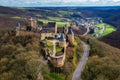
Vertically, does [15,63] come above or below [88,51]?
above

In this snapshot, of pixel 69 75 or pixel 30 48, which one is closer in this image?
pixel 69 75

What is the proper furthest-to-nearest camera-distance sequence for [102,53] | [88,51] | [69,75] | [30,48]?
[88,51] → [102,53] → [30,48] → [69,75]

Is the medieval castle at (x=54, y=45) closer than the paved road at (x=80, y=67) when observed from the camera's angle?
No

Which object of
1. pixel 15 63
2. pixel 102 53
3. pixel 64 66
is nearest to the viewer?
pixel 15 63

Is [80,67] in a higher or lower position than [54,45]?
lower

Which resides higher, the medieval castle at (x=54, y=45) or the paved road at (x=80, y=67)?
the medieval castle at (x=54, y=45)

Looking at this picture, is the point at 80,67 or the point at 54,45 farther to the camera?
the point at 54,45

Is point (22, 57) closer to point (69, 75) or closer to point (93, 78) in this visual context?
point (69, 75)

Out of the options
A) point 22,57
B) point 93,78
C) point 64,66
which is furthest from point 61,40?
point 93,78

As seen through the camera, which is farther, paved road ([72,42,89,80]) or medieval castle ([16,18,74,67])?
medieval castle ([16,18,74,67])

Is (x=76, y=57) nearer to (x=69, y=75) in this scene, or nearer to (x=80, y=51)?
(x=80, y=51)

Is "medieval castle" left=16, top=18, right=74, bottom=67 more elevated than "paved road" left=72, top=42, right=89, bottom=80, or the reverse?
"medieval castle" left=16, top=18, right=74, bottom=67
